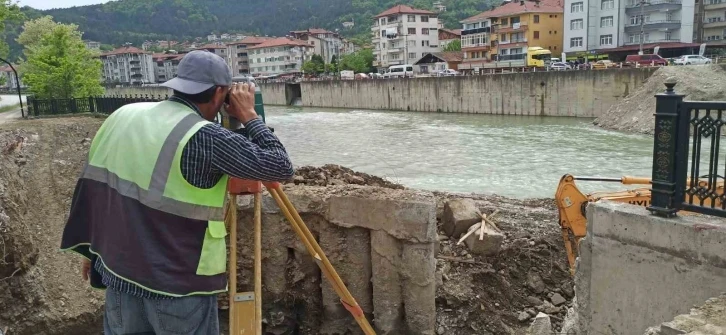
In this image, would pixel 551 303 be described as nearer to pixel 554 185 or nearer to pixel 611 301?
pixel 611 301

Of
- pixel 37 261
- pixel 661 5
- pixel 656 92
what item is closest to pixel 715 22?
pixel 661 5

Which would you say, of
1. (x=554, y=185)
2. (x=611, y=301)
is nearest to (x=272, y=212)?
(x=611, y=301)

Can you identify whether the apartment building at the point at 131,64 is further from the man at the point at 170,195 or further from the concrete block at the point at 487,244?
the man at the point at 170,195

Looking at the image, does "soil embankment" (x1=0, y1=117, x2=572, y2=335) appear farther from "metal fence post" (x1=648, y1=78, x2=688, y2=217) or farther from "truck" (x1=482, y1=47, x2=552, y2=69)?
"truck" (x1=482, y1=47, x2=552, y2=69)

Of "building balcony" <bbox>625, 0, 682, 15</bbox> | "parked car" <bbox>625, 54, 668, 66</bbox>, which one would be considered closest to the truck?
"parked car" <bbox>625, 54, 668, 66</bbox>

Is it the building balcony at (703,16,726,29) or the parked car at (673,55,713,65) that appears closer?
the parked car at (673,55,713,65)

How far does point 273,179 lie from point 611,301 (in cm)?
327

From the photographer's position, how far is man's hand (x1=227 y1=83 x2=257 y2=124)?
8.66 feet

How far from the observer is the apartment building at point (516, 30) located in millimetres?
63719

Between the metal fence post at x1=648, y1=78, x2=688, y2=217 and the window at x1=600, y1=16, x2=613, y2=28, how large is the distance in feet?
196

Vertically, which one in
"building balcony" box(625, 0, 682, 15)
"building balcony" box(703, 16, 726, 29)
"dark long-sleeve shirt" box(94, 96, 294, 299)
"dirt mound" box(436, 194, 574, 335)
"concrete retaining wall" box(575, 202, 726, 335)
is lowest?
"dirt mound" box(436, 194, 574, 335)

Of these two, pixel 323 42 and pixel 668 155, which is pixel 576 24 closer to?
pixel 668 155

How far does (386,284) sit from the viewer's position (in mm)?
5812

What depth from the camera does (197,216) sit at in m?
2.39
